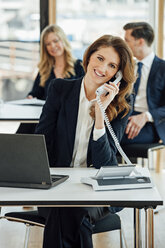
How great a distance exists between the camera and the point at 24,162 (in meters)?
1.75

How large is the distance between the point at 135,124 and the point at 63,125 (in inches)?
53.0

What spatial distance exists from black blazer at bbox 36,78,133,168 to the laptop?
1.71 ft

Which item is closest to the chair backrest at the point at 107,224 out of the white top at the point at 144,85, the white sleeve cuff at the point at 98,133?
the white sleeve cuff at the point at 98,133

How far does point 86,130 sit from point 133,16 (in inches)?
143

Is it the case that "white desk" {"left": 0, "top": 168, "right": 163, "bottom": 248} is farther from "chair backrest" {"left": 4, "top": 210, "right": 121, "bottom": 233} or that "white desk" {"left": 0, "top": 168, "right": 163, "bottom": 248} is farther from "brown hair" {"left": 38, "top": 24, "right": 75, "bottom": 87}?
"brown hair" {"left": 38, "top": 24, "right": 75, "bottom": 87}

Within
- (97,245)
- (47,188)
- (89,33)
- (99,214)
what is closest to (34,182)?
(47,188)

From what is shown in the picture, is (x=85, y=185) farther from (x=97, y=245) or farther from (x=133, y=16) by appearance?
(x=133, y=16)

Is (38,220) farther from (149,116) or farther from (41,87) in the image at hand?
(41,87)

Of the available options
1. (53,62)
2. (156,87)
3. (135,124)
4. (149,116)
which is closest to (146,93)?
(156,87)

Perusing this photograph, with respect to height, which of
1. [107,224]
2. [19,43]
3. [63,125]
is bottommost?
[107,224]

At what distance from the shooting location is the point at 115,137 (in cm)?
218

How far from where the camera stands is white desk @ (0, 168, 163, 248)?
5.35 feet

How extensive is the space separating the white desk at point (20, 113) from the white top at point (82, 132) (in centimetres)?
91

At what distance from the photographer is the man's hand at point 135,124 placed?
11.7 ft
